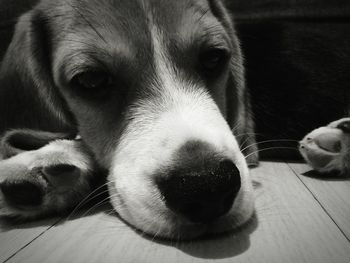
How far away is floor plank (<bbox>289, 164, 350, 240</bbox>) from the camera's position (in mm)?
1520

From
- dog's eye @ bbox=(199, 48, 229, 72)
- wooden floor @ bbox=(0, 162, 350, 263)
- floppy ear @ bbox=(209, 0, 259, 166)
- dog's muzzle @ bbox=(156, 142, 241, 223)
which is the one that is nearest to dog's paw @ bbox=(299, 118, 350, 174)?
wooden floor @ bbox=(0, 162, 350, 263)

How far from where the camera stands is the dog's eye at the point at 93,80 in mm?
1742

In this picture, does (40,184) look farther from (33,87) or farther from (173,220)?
(33,87)

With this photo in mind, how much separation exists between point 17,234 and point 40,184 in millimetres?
208

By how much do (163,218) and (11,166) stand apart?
68 centimetres

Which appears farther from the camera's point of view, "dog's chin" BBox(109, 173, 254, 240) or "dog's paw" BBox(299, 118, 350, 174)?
"dog's paw" BBox(299, 118, 350, 174)

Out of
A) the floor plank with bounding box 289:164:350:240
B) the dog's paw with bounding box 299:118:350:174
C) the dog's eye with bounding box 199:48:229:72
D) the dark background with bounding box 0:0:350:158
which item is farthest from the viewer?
the dark background with bounding box 0:0:350:158

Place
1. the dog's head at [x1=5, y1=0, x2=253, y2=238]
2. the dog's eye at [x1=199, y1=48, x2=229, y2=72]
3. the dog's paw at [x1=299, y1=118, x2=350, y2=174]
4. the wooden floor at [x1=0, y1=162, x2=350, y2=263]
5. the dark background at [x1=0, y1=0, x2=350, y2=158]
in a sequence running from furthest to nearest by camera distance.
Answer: the dark background at [x1=0, y1=0, x2=350, y2=158] → the dog's paw at [x1=299, y1=118, x2=350, y2=174] → the dog's eye at [x1=199, y1=48, x2=229, y2=72] → the dog's head at [x1=5, y1=0, x2=253, y2=238] → the wooden floor at [x1=0, y1=162, x2=350, y2=263]

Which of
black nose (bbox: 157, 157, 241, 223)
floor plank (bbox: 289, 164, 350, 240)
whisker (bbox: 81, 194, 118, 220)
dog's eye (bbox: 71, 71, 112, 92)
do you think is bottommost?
floor plank (bbox: 289, 164, 350, 240)

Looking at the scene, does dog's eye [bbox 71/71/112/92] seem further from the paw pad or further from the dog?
the paw pad

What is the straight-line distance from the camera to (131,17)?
70.7 inches

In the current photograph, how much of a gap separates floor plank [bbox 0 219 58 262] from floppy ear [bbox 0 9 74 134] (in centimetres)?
60

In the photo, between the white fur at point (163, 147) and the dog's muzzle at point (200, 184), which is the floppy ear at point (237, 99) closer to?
the white fur at point (163, 147)

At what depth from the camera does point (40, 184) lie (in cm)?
158
